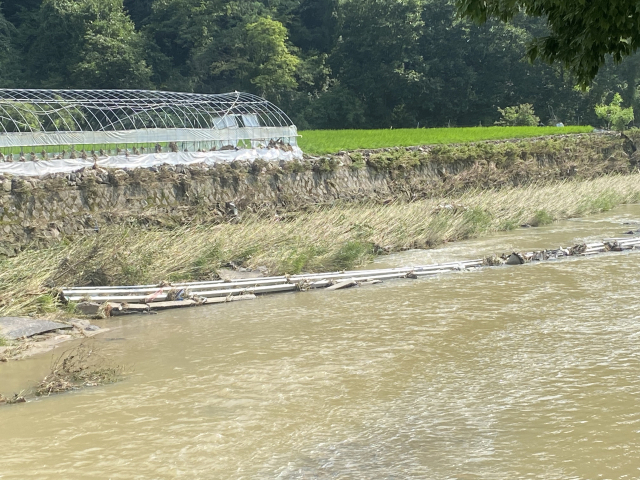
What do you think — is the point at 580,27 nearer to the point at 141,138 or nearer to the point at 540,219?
the point at 540,219

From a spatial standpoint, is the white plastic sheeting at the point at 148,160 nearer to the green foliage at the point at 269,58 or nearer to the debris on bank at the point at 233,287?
the debris on bank at the point at 233,287

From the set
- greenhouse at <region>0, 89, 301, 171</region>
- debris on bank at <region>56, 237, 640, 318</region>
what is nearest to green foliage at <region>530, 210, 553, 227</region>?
debris on bank at <region>56, 237, 640, 318</region>

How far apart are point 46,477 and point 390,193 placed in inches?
716

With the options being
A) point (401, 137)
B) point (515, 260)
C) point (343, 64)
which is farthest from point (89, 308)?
point (343, 64)

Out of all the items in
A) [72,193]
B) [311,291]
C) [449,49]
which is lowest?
[311,291]

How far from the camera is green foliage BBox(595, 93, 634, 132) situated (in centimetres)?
3781

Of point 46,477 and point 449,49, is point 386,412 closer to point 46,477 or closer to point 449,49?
point 46,477

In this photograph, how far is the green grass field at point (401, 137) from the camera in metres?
27.1

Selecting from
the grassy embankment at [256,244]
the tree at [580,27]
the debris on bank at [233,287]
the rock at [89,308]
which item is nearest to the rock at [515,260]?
the debris on bank at [233,287]

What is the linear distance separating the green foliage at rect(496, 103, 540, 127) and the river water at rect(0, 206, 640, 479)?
28052mm

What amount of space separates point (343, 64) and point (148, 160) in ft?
94.2

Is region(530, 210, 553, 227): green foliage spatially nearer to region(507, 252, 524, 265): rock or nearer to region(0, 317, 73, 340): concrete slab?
region(507, 252, 524, 265): rock

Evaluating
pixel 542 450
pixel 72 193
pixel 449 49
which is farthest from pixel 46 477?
pixel 449 49

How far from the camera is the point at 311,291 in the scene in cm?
1461
